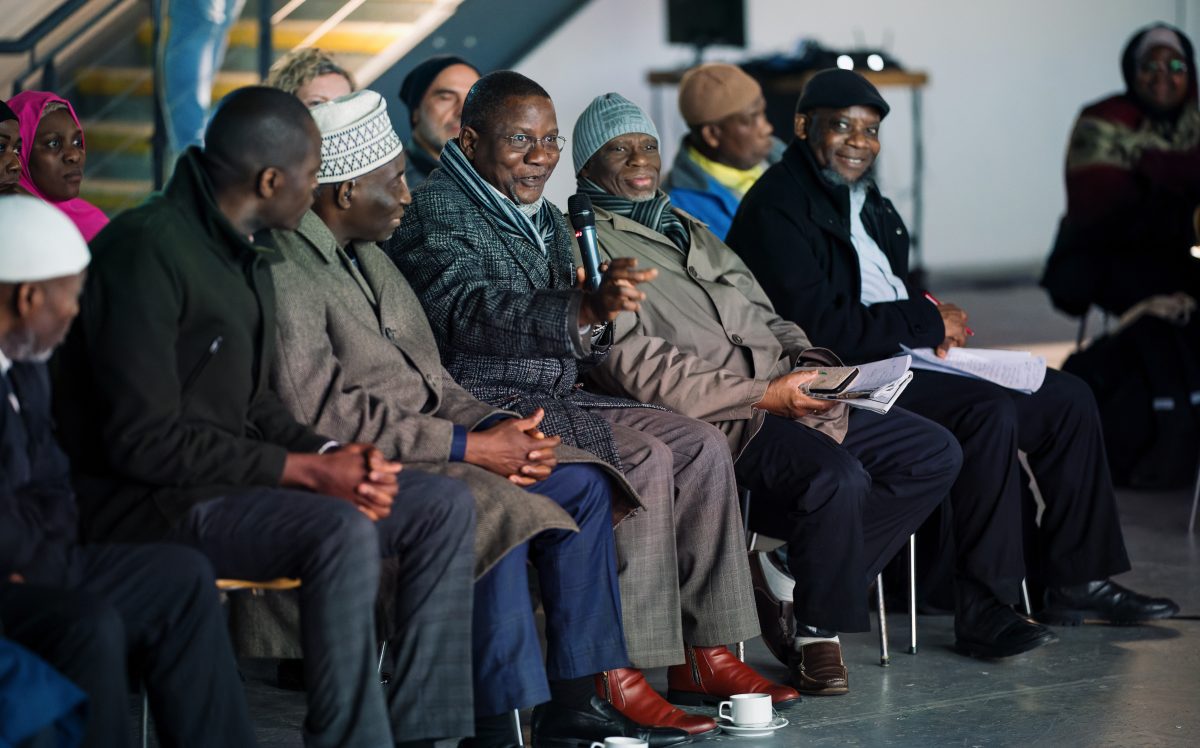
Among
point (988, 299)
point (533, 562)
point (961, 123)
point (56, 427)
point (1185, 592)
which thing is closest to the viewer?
point (56, 427)

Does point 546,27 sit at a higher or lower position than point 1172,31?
higher

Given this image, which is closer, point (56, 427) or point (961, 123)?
point (56, 427)

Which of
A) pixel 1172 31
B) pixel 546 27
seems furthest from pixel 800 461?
pixel 546 27

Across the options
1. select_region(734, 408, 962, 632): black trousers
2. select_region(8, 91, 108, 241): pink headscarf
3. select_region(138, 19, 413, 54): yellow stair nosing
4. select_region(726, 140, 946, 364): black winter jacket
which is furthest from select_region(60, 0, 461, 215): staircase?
select_region(734, 408, 962, 632): black trousers

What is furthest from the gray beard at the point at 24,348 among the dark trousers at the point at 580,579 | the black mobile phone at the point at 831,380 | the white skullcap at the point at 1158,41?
the white skullcap at the point at 1158,41

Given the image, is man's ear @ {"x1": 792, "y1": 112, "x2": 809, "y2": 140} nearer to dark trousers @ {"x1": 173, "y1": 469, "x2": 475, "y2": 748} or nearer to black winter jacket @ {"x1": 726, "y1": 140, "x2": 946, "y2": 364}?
black winter jacket @ {"x1": 726, "y1": 140, "x2": 946, "y2": 364}

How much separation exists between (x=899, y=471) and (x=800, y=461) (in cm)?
36

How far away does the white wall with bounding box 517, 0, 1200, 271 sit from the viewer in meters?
11.9

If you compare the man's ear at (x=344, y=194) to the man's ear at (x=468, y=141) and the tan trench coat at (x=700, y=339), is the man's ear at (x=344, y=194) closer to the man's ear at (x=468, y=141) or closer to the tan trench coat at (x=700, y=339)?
the man's ear at (x=468, y=141)

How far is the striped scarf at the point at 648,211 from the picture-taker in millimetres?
3990

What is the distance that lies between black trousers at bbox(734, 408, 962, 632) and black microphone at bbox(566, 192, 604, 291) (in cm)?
60

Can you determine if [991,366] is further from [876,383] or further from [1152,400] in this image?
[1152,400]

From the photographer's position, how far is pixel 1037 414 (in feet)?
13.9

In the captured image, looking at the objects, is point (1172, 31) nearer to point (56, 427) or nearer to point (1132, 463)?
point (1132, 463)
